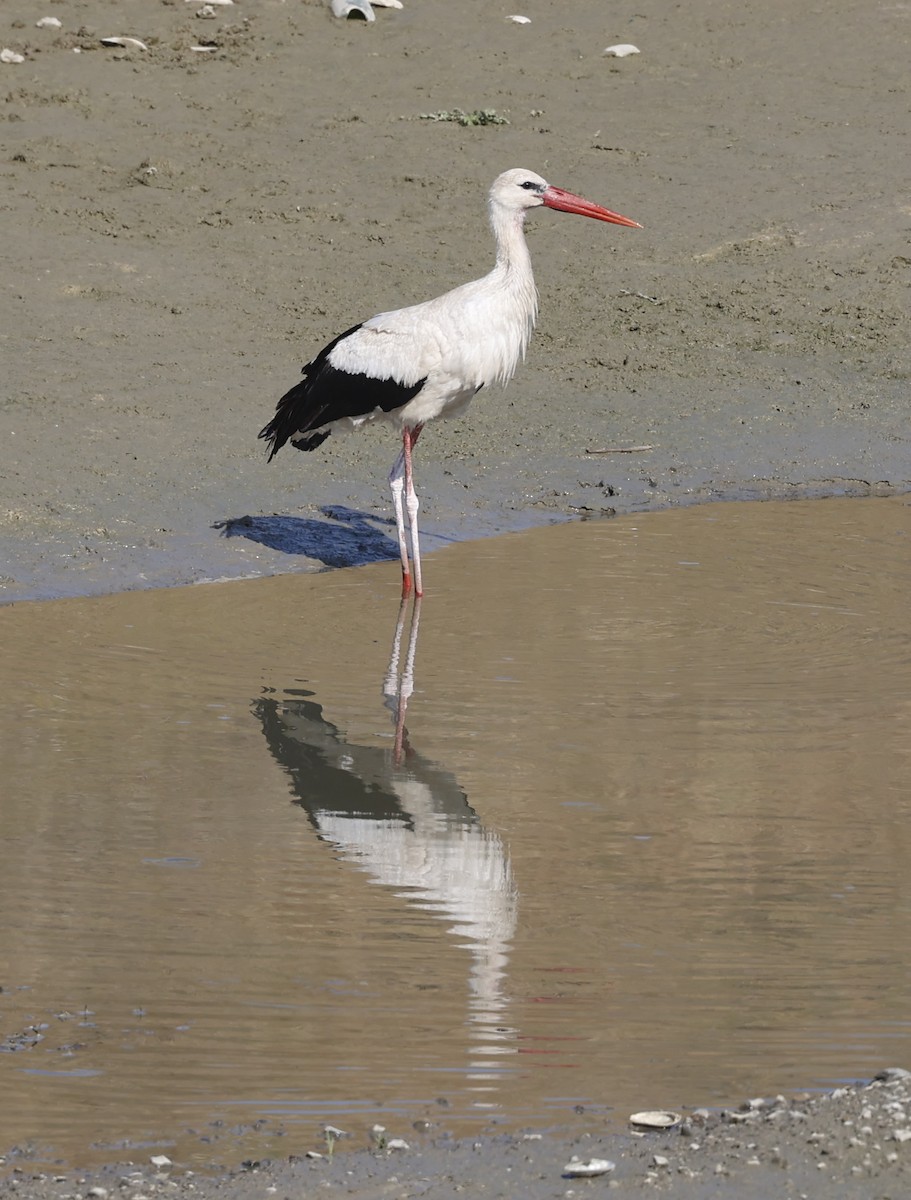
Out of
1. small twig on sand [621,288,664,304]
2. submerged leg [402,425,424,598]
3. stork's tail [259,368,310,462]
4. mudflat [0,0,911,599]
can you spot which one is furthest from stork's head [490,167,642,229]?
small twig on sand [621,288,664,304]

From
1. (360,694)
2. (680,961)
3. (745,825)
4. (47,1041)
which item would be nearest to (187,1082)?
(47,1041)

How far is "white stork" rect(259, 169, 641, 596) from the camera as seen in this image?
8.70 m

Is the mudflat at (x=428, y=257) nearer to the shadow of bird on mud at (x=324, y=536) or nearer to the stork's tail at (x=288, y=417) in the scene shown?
the shadow of bird on mud at (x=324, y=536)

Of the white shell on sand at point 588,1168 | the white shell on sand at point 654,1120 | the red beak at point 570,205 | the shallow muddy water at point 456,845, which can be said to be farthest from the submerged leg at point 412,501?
the white shell on sand at point 588,1168

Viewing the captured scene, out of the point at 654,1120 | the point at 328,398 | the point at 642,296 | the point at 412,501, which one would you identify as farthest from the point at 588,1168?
the point at 642,296

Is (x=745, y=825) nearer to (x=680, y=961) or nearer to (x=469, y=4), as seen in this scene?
(x=680, y=961)

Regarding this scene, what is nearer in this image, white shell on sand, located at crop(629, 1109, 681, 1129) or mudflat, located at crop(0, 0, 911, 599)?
white shell on sand, located at crop(629, 1109, 681, 1129)

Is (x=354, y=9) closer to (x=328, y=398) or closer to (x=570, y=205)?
(x=570, y=205)

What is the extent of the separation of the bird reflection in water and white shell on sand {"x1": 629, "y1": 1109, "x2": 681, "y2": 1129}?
1.13 feet

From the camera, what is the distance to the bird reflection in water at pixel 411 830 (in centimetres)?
456

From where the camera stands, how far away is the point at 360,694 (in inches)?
283

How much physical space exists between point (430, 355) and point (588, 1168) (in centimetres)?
556

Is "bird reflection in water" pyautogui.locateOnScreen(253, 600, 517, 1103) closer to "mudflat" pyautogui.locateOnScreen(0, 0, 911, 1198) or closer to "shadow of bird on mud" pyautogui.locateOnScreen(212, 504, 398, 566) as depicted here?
"shadow of bird on mud" pyautogui.locateOnScreen(212, 504, 398, 566)

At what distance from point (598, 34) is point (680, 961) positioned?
12.3 meters
